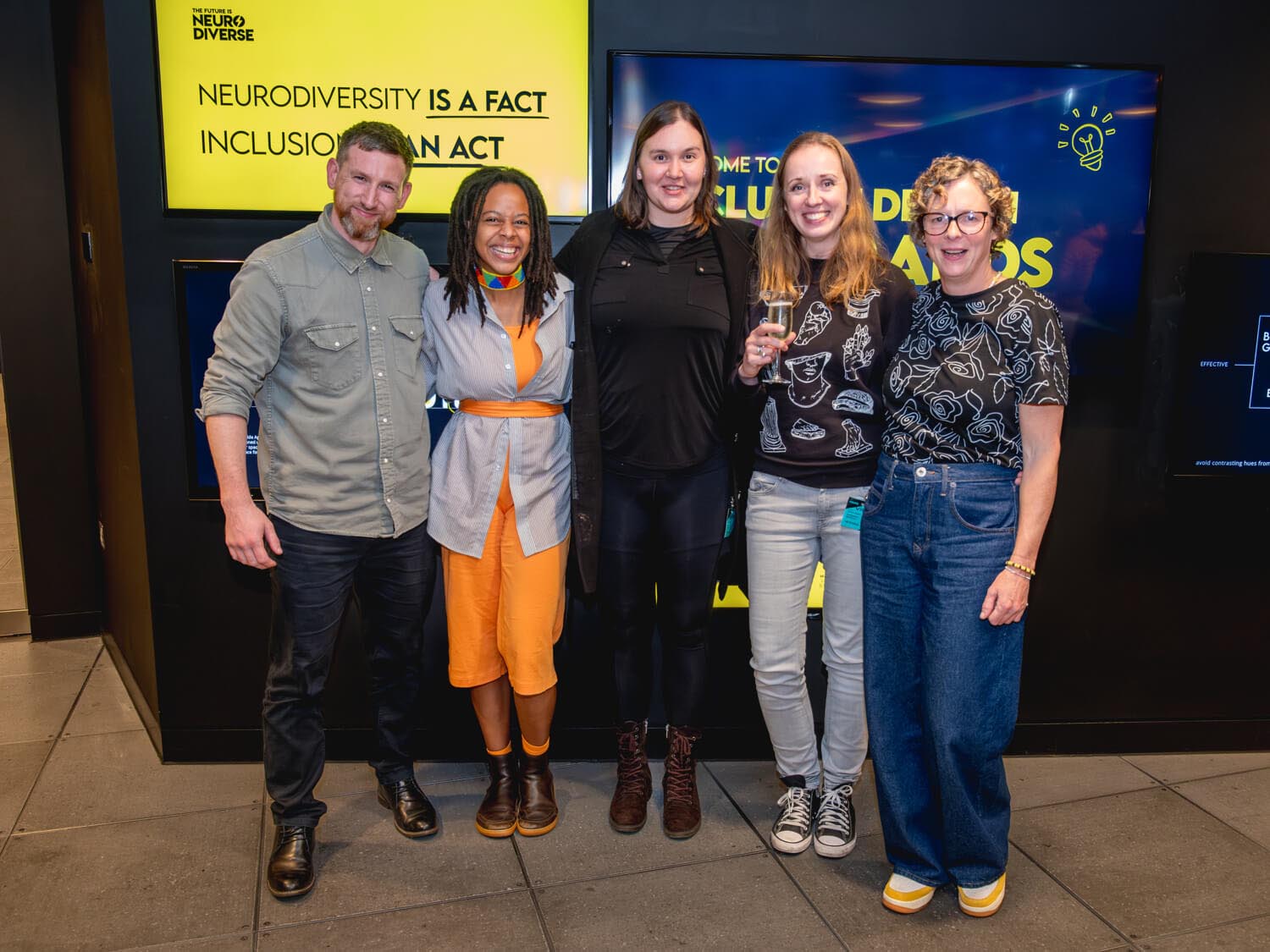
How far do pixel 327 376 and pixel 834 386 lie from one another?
1.23 m

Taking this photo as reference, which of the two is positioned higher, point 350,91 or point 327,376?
point 350,91

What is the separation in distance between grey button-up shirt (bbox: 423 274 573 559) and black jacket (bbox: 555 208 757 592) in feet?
0.20

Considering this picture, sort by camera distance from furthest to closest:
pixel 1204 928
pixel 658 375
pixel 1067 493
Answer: pixel 1067 493
pixel 658 375
pixel 1204 928

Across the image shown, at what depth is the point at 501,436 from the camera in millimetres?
2348

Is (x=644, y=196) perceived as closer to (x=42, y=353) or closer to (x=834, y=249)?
(x=834, y=249)

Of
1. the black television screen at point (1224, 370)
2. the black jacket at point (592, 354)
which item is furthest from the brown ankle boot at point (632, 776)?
the black television screen at point (1224, 370)

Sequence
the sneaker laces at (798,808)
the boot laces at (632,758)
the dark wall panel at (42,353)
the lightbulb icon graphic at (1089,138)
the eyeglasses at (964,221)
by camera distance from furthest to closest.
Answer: the dark wall panel at (42,353), the lightbulb icon graphic at (1089,138), the boot laces at (632,758), the sneaker laces at (798,808), the eyeglasses at (964,221)

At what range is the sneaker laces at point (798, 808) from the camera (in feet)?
8.27

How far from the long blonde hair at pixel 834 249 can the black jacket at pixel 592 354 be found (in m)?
0.08

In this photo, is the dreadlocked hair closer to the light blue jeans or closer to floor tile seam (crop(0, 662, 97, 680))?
the light blue jeans

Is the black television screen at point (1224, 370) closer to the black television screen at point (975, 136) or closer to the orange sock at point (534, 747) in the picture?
the black television screen at point (975, 136)

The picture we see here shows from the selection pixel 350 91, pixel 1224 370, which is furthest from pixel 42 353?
pixel 1224 370

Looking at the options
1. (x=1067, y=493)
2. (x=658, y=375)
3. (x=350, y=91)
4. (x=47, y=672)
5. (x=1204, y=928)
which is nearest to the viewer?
(x=1204, y=928)

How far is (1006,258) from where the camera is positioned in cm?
281
